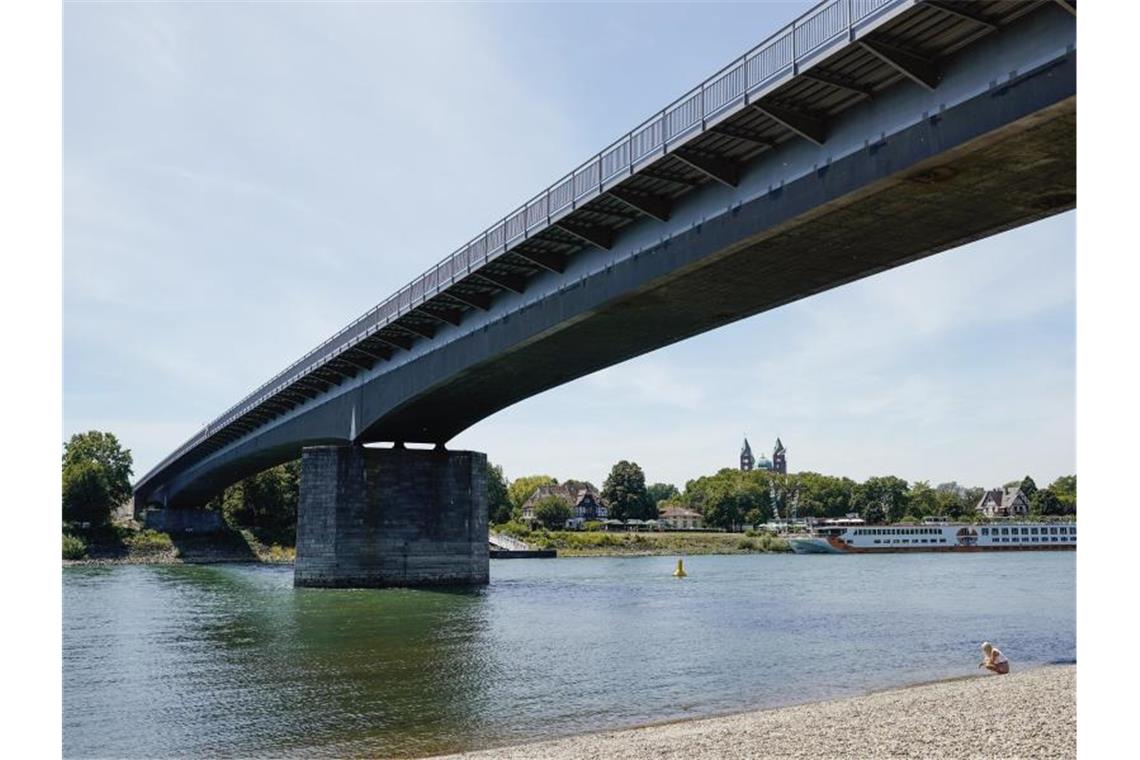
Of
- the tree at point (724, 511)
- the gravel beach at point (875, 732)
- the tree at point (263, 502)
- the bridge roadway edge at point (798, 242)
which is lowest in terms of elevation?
the tree at point (724, 511)

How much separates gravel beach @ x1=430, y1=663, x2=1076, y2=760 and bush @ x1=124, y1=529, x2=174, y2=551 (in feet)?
296

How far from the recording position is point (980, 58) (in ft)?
61.6

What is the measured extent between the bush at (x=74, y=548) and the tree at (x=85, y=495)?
23.6ft

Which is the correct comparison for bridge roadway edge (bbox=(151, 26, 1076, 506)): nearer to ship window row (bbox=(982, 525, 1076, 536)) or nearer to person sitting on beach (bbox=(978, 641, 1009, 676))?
person sitting on beach (bbox=(978, 641, 1009, 676))

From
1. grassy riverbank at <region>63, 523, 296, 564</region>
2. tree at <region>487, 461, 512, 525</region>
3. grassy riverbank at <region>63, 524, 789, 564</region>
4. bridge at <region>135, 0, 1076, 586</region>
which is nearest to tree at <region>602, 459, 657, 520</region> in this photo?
tree at <region>487, 461, 512, 525</region>

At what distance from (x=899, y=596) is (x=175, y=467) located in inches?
3198

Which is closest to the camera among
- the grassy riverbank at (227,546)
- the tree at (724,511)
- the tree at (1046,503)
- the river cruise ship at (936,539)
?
the grassy riverbank at (227,546)

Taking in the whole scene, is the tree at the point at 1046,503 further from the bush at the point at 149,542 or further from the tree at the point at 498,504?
the bush at the point at 149,542

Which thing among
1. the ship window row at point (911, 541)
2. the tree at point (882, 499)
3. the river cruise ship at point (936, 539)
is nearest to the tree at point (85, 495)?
the river cruise ship at point (936, 539)

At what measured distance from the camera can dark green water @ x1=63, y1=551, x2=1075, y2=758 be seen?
60.4ft

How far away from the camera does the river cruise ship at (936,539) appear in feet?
392

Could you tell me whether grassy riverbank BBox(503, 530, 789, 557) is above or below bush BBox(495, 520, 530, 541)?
below
